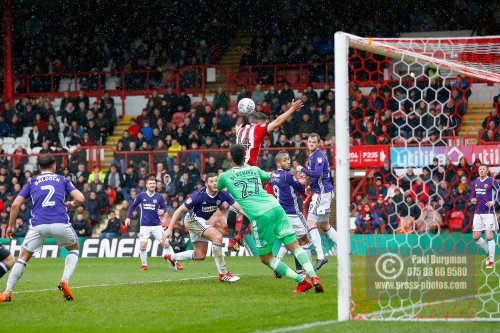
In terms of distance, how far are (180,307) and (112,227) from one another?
16.6 meters

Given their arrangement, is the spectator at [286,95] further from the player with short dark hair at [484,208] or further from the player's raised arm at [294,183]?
the player's raised arm at [294,183]

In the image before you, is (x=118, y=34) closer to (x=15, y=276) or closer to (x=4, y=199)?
(x=4, y=199)

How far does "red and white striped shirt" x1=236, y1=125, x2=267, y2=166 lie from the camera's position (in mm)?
14062

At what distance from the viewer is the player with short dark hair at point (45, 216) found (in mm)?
11320

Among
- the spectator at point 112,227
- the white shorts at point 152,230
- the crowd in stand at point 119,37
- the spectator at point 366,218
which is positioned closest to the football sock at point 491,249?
the spectator at point 366,218

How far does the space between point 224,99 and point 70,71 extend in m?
8.53

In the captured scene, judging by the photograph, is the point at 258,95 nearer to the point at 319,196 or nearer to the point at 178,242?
the point at 178,242

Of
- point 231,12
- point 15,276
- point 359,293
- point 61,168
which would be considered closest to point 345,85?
point 359,293

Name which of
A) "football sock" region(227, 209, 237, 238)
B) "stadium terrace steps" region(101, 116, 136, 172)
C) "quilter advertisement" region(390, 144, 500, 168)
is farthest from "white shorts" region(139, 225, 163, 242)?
"stadium terrace steps" region(101, 116, 136, 172)

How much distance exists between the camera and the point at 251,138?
14094 mm

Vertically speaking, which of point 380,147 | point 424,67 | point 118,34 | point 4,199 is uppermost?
point 118,34

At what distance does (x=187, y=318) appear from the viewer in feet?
31.1

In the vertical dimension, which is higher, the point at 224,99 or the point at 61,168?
the point at 224,99

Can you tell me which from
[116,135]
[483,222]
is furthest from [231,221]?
[116,135]
